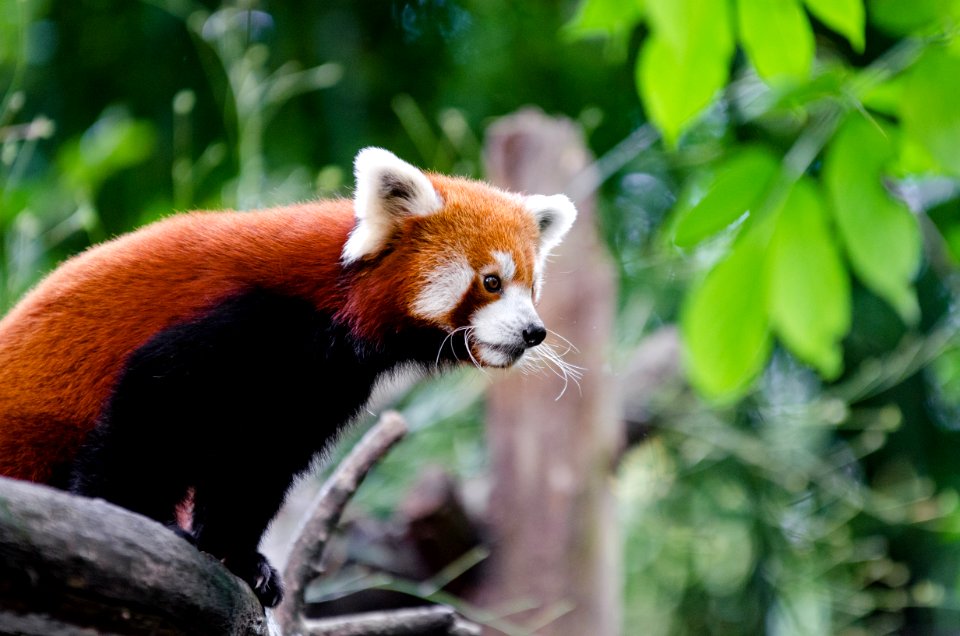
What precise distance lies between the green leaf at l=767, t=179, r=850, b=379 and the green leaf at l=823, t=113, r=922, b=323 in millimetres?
78

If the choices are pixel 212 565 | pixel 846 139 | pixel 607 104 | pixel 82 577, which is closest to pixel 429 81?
pixel 607 104

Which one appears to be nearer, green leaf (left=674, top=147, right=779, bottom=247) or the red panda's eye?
the red panda's eye

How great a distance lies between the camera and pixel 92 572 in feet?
3.71

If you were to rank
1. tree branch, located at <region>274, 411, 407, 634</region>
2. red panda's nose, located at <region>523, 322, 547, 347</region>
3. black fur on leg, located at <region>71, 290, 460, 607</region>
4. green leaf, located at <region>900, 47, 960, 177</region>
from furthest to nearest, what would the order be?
1. tree branch, located at <region>274, 411, 407, 634</region>
2. red panda's nose, located at <region>523, 322, 547, 347</region>
3. green leaf, located at <region>900, 47, 960, 177</region>
4. black fur on leg, located at <region>71, 290, 460, 607</region>

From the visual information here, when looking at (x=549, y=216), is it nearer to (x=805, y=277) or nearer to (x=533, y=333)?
(x=533, y=333)

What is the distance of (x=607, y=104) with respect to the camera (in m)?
4.16

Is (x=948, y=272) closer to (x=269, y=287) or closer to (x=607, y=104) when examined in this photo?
(x=607, y=104)

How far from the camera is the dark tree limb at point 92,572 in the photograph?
107 cm

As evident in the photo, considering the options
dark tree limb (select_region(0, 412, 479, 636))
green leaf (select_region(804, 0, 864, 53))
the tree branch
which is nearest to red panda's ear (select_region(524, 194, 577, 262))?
the tree branch

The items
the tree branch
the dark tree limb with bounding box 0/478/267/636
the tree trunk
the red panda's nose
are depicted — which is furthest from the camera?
the tree trunk

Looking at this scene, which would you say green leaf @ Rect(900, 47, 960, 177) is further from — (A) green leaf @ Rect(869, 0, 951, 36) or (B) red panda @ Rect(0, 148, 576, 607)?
(B) red panda @ Rect(0, 148, 576, 607)

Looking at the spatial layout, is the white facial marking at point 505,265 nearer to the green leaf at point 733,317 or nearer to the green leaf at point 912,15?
the green leaf at point 733,317

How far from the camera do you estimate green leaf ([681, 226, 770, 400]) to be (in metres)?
2.12

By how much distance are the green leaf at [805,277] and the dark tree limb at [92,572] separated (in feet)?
4.27
